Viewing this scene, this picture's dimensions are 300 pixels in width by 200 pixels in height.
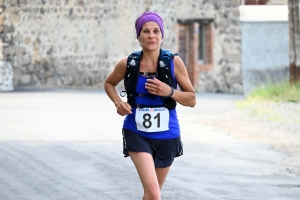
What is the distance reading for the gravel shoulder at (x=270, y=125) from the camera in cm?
1236

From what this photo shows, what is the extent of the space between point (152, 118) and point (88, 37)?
73.6ft

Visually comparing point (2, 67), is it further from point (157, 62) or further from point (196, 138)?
point (157, 62)

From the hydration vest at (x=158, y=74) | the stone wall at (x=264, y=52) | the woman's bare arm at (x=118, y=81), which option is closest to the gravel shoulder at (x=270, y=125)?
the woman's bare arm at (x=118, y=81)

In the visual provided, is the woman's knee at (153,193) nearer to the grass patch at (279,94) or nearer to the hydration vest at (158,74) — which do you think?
the hydration vest at (158,74)

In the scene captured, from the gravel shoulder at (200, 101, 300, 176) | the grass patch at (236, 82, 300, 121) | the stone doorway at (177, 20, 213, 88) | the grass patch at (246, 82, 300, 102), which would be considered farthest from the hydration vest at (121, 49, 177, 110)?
the stone doorway at (177, 20, 213, 88)

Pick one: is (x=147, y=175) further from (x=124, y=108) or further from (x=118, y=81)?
(x=118, y=81)

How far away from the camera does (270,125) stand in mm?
15516

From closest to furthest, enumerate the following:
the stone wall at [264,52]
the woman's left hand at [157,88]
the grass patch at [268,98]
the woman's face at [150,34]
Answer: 1. the woman's left hand at [157,88]
2. the woman's face at [150,34]
3. the grass patch at [268,98]
4. the stone wall at [264,52]

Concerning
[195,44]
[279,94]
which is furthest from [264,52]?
[279,94]

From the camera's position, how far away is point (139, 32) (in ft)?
20.3

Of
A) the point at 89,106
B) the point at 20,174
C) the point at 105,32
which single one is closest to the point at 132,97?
the point at 20,174

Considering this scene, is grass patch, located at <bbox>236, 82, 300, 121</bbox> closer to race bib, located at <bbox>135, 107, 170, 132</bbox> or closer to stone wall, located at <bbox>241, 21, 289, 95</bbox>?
stone wall, located at <bbox>241, 21, 289, 95</bbox>

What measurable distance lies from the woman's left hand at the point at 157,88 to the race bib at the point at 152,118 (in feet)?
0.52

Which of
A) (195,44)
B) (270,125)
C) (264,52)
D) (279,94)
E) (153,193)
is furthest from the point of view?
(195,44)
